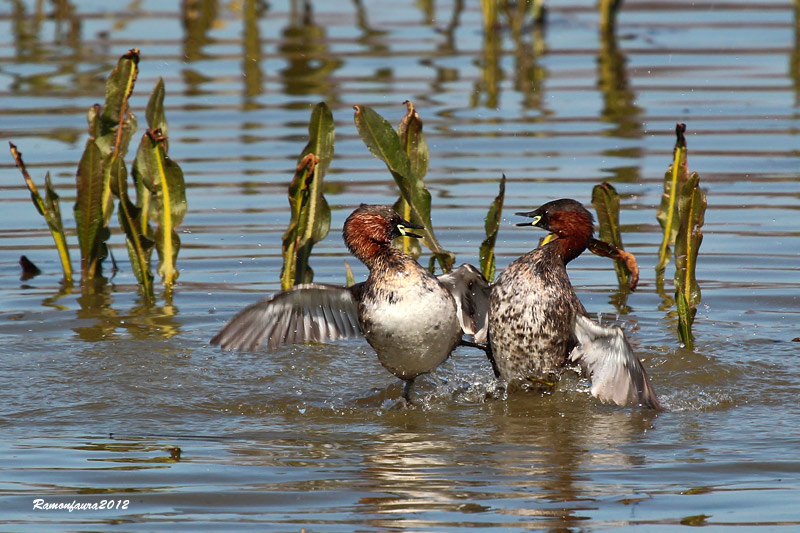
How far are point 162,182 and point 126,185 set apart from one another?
0.23 meters

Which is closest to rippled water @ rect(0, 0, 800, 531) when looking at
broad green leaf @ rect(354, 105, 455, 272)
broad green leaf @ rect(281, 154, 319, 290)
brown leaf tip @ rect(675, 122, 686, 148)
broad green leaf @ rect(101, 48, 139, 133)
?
broad green leaf @ rect(281, 154, 319, 290)

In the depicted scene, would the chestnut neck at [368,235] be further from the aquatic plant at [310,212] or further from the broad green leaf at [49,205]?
the broad green leaf at [49,205]

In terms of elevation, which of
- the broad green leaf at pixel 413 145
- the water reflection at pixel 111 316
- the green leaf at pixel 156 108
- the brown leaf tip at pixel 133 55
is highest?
the brown leaf tip at pixel 133 55

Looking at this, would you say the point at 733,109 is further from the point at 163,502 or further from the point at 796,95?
the point at 163,502

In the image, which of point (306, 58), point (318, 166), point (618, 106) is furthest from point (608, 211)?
point (306, 58)

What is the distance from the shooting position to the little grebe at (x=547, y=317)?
22.0 ft

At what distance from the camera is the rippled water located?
526cm

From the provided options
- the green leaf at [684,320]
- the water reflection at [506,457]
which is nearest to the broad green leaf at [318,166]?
the water reflection at [506,457]

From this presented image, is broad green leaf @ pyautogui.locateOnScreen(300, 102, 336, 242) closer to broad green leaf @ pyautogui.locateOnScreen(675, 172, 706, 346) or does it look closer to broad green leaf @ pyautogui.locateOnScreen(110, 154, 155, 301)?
broad green leaf @ pyautogui.locateOnScreen(110, 154, 155, 301)

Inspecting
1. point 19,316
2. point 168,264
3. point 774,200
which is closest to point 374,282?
point 168,264

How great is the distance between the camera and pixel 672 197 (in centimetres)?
794

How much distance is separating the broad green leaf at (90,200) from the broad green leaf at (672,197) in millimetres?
3688

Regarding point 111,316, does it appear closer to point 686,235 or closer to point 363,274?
point 363,274

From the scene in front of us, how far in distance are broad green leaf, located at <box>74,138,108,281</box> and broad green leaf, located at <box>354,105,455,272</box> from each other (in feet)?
6.14
